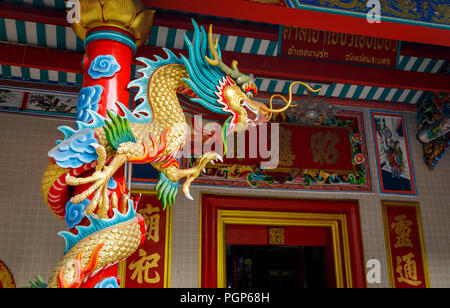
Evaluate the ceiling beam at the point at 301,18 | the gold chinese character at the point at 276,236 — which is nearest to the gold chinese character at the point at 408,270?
the gold chinese character at the point at 276,236

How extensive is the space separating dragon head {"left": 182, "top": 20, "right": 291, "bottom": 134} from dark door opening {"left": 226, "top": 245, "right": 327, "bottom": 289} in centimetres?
434

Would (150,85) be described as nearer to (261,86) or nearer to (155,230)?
(155,230)

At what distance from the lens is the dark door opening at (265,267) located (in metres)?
6.46

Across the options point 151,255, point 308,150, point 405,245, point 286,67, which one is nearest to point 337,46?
point 286,67

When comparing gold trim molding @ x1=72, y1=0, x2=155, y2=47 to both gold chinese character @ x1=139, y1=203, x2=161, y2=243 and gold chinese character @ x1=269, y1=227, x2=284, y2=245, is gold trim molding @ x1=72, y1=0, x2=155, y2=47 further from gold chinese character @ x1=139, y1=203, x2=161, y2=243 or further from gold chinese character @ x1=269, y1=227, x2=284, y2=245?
gold chinese character @ x1=269, y1=227, x2=284, y2=245

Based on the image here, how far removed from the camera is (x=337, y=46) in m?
3.58

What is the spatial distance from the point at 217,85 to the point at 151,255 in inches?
77.8

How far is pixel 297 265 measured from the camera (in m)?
6.79

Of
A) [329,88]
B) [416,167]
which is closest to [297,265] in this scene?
[416,167]

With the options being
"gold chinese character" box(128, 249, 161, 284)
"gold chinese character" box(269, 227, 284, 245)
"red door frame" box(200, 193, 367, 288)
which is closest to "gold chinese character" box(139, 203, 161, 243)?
"gold chinese character" box(128, 249, 161, 284)

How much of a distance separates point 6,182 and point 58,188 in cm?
199

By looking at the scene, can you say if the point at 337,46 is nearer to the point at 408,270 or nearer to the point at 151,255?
the point at 408,270

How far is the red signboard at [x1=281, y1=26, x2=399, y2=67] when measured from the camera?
353 centimetres

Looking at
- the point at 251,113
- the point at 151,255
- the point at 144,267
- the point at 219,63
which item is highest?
the point at 219,63
